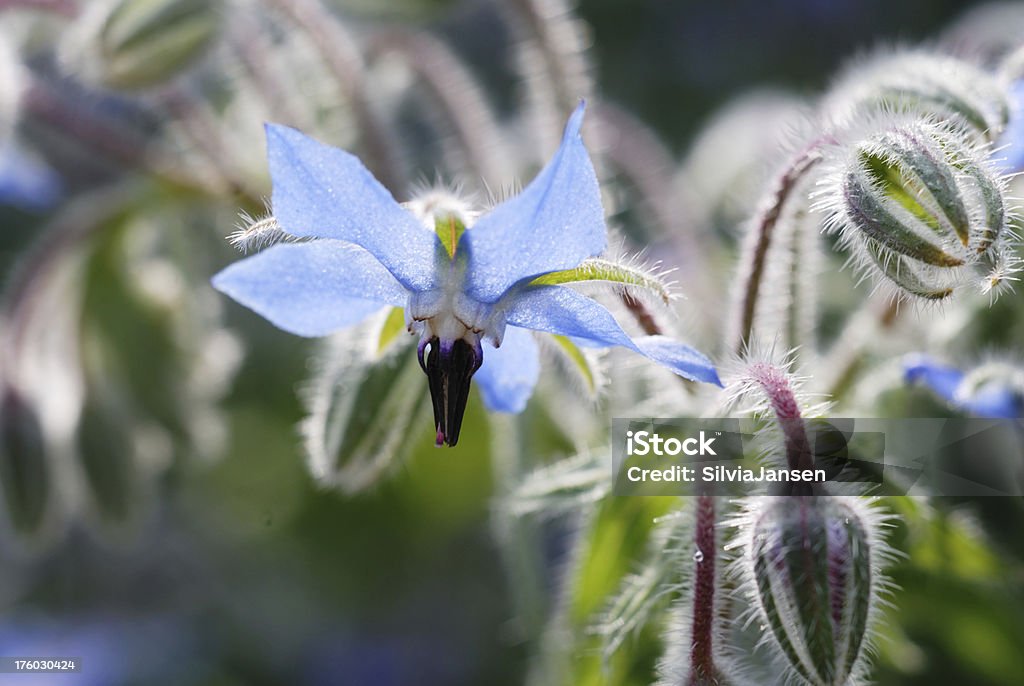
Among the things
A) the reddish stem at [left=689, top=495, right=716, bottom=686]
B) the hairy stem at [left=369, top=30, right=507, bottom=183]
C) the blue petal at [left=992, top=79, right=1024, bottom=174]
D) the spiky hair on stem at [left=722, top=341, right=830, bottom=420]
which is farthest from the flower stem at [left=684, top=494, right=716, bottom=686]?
the hairy stem at [left=369, top=30, right=507, bottom=183]

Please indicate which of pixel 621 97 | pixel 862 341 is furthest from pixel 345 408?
pixel 621 97

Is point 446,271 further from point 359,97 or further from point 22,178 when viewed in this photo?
point 22,178

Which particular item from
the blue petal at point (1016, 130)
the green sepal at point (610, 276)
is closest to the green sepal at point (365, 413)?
the green sepal at point (610, 276)

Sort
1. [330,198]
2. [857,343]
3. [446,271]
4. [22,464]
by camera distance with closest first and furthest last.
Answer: [330,198] → [446,271] → [857,343] → [22,464]

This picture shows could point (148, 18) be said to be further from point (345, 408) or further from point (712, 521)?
point (712, 521)

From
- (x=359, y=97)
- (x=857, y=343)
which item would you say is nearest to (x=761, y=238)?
(x=857, y=343)

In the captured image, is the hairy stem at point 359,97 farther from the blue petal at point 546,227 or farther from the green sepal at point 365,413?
the blue petal at point 546,227
